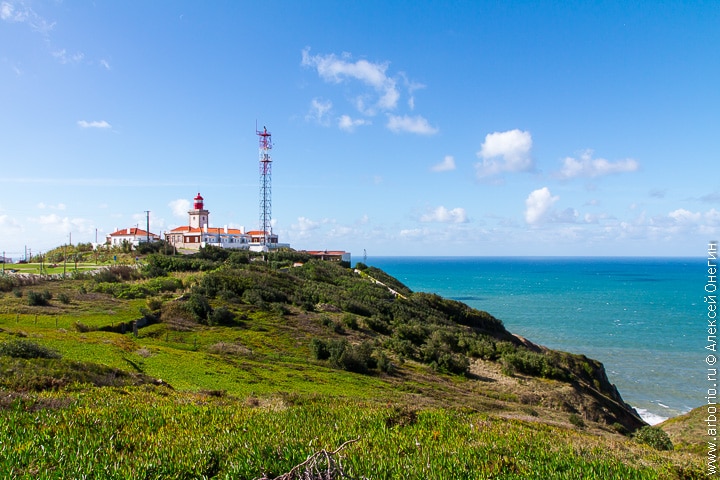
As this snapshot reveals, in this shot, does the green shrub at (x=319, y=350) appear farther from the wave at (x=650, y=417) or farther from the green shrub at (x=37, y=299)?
the wave at (x=650, y=417)

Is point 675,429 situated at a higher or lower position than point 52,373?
lower

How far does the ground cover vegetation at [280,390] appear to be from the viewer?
5066mm

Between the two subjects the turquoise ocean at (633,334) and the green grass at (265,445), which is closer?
the green grass at (265,445)

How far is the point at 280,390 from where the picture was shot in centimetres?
1499

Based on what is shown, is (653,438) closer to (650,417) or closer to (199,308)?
(650,417)

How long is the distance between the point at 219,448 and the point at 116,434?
184 cm

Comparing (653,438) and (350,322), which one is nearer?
(653,438)

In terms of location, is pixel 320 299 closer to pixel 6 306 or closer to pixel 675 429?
pixel 6 306

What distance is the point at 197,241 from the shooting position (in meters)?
84.9

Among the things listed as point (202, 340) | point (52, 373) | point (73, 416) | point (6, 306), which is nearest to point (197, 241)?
point (6, 306)

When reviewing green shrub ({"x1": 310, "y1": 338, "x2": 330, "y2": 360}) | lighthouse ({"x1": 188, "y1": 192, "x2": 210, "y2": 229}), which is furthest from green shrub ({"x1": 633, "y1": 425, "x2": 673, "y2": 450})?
lighthouse ({"x1": 188, "y1": 192, "x2": 210, "y2": 229})

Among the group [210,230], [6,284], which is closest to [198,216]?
[210,230]

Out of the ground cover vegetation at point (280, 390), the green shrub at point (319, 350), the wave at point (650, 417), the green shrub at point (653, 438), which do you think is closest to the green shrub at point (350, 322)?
the ground cover vegetation at point (280, 390)

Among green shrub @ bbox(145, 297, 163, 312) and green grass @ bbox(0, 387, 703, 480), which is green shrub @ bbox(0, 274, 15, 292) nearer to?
green shrub @ bbox(145, 297, 163, 312)
